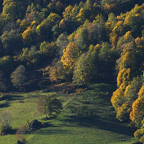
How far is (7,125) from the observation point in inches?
4203

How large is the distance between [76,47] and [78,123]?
4159cm

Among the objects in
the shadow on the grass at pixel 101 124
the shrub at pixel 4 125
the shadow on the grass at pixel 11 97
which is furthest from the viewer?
the shadow on the grass at pixel 11 97

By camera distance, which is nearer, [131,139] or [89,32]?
[131,139]

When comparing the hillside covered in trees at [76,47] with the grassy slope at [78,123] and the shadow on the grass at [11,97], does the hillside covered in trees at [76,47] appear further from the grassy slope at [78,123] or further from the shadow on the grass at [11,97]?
the shadow on the grass at [11,97]

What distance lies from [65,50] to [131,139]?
54701 millimetres

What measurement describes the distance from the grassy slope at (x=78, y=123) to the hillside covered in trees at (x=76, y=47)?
12.4 ft

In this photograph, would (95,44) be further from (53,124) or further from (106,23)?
(53,124)

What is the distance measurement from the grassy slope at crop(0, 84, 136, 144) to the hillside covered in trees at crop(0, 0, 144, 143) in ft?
12.4

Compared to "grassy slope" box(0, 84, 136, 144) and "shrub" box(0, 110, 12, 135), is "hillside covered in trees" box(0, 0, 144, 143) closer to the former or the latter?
"grassy slope" box(0, 84, 136, 144)

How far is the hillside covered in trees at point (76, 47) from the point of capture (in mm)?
119562

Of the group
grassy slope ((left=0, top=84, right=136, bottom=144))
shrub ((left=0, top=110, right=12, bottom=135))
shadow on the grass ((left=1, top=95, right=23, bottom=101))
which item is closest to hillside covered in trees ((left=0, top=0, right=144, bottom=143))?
grassy slope ((left=0, top=84, right=136, bottom=144))

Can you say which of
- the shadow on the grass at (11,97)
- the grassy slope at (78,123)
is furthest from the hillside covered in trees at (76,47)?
the shadow on the grass at (11,97)

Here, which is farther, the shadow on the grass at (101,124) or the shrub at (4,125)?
the shrub at (4,125)

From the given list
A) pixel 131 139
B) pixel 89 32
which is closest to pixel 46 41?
pixel 89 32
